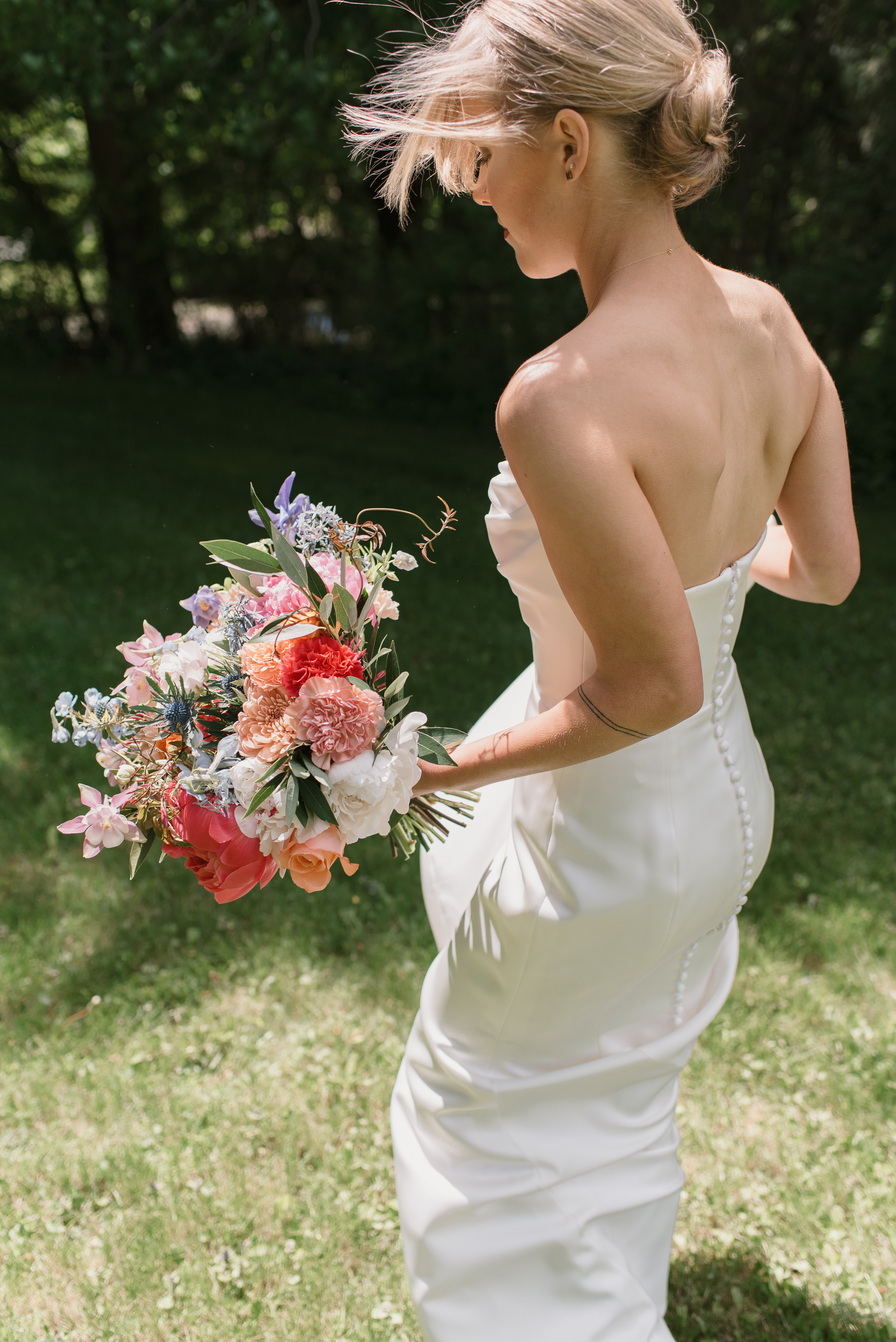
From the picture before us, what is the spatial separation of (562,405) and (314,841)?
833 mm

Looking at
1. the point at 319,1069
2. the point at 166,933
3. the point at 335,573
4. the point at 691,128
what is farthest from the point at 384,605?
the point at 166,933

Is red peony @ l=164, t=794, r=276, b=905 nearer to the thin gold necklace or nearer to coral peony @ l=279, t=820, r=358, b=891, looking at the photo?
coral peony @ l=279, t=820, r=358, b=891

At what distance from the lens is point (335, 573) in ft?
5.87

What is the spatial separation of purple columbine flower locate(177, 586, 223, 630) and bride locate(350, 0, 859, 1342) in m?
0.55

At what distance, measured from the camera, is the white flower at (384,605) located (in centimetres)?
181

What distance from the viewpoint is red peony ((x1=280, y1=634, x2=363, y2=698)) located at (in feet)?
5.47

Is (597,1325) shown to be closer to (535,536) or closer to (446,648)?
(535,536)

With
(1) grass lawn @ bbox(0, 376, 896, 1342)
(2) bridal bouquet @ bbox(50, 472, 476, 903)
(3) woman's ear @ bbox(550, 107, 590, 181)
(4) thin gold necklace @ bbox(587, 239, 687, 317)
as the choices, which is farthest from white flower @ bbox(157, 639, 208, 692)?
(1) grass lawn @ bbox(0, 376, 896, 1342)

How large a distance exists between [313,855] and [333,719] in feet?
0.83

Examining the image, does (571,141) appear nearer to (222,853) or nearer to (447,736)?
(447,736)

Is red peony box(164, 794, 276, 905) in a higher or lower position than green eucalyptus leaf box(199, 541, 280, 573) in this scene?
lower

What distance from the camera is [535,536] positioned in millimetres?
1720

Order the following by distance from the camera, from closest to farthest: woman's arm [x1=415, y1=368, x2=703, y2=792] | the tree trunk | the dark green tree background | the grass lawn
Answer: woman's arm [x1=415, y1=368, x2=703, y2=792]
the grass lawn
the dark green tree background
the tree trunk

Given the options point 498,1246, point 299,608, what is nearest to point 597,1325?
point 498,1246
